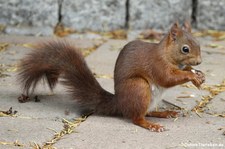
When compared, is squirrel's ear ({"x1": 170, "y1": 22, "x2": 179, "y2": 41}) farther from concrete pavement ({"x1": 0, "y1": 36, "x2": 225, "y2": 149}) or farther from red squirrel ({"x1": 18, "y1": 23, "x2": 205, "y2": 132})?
concrete pavement ({"x1": 0, "y1": 36, "x2": 225, "y2": 149})

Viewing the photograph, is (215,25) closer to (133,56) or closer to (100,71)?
(100,71)

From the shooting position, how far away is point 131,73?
350 centimetres

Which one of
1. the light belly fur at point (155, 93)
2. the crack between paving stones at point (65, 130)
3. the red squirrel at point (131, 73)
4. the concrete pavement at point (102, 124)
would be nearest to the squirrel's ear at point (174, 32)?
the red squirrel at point (131, 73)

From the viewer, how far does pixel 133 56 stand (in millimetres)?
3535

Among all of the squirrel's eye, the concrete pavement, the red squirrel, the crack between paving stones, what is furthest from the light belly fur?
the crack between paving stones

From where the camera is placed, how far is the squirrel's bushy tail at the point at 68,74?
3654 millimetres

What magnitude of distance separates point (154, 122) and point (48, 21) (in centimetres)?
254

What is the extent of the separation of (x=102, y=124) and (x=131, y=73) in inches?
13.9

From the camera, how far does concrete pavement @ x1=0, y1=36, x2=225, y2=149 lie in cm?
313

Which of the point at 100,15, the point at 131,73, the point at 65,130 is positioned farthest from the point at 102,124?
the point at 100,15

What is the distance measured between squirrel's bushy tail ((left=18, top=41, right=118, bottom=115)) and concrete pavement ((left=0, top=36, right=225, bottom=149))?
0.10m

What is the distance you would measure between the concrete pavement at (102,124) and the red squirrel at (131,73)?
0.10 m

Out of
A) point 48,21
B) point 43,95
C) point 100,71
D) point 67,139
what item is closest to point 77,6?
point 48,21

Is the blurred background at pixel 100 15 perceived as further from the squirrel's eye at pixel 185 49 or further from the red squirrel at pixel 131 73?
the squirrel's eye at pixel 185 49
